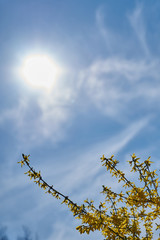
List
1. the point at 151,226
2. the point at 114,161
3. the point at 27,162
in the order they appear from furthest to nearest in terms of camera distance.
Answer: the point at 151,226 < the point at 114,161 < the point at 27,162

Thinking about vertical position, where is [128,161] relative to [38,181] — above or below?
below

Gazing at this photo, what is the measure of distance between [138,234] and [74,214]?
1.91 metres

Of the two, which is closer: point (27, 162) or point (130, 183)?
point (27, 162)

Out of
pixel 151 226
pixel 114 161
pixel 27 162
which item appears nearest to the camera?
pixel 27 162

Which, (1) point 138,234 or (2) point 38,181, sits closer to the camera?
(2) point 38,181

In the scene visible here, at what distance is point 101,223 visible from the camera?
439 cm

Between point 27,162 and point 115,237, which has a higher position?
point 27,162

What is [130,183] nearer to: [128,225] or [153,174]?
[153,174]

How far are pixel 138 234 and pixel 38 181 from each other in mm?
2930

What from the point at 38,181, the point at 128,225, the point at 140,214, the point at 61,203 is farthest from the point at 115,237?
the point at 38,181

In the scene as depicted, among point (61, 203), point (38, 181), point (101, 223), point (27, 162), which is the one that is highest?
point (27, 162)

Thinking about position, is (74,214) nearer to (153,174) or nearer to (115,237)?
(115,237)

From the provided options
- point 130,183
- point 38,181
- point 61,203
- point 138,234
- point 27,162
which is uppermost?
point 27,162

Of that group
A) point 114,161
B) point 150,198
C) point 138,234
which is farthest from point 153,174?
point 138,234
